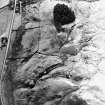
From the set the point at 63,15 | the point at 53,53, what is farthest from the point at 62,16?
the point at 53,53

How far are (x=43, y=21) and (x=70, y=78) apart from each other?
1396mm

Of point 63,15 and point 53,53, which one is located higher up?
point 63,15

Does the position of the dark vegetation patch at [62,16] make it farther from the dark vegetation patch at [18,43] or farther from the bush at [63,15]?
the dark vegetation patch at [18,43]

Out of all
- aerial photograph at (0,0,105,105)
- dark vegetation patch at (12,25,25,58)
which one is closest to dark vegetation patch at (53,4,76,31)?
aerial photograph at (0,0,105,105)

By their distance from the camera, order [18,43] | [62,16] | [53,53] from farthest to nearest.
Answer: [18,43] → [62,16] → [53,53]

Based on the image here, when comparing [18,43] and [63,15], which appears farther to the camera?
[18,43]

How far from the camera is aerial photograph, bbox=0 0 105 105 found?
4145mm

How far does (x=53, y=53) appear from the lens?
15.5ft

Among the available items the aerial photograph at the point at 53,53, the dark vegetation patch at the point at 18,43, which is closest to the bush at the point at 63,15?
the aerial photograph at the point at 53,53

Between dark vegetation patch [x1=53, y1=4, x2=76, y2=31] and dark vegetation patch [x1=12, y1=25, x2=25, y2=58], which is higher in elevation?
dark vegetation patch [x1=53, y1=4, x2=76, y2=31]

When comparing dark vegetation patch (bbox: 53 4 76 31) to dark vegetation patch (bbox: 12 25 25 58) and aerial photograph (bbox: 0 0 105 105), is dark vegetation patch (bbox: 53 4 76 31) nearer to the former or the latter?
aerial photograph (bbox: 0 0 105 105)

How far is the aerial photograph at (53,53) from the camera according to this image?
13.6ft

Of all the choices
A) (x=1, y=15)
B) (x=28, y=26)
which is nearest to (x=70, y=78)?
(x=28, y=26)

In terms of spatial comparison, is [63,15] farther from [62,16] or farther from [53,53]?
[53,53]
